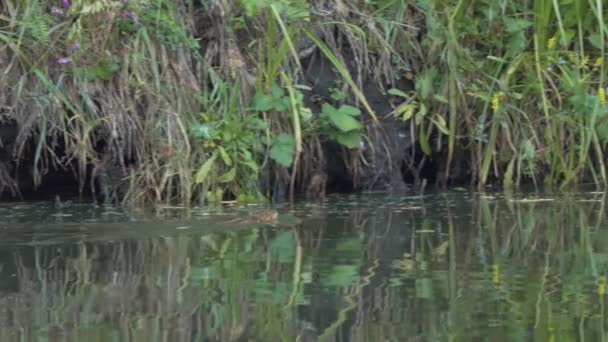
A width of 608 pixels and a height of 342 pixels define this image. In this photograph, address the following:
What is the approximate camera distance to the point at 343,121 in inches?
276

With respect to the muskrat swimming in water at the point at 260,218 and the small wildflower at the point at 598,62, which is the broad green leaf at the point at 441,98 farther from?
the muskrat swimming in water at the point at 260,218

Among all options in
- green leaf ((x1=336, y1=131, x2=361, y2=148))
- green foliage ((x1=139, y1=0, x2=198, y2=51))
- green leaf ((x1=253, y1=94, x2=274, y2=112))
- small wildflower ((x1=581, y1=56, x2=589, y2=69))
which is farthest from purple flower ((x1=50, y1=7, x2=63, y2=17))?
small wildflower ((x1=581, y1=56, x2=589, y2=69))

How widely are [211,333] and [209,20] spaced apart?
3.84 meters

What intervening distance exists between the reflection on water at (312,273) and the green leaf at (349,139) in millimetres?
591

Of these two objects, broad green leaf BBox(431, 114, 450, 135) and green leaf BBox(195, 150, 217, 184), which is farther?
broad green leaf BBox(431, 114, 450, 135)

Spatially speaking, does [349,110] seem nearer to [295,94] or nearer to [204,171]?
[295,94]

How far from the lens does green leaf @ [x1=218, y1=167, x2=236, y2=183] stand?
6.68 metres

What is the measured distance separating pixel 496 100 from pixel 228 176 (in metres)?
1.75

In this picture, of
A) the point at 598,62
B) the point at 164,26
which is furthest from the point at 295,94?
the point at 598,62

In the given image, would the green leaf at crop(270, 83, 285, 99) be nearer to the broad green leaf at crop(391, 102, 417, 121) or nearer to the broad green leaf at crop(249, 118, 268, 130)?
the broad green leaf at crop(249, 118, 268, 130)

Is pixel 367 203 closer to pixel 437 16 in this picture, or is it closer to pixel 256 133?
pixel 256 133

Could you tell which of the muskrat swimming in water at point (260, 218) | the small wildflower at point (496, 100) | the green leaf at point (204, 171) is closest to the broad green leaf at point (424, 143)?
the small wildflower at point (496, 100)

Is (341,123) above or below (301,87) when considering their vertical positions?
below

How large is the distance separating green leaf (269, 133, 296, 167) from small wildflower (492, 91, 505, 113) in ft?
4.22
